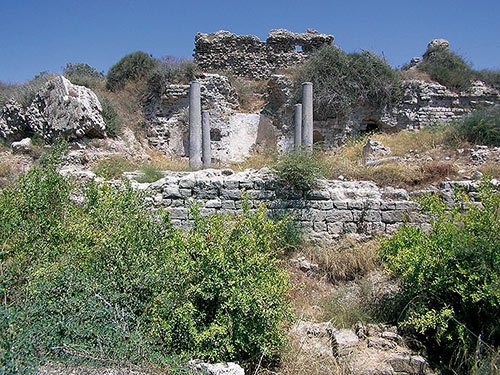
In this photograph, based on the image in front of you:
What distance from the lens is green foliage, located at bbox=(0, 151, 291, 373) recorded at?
2766 millimetres

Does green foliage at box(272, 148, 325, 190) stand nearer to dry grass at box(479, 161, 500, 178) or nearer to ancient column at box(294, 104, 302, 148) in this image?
dry grass at box(479, 161, 500, 178)

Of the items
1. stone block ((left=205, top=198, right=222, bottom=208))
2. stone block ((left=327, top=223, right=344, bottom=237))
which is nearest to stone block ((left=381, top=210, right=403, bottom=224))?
stone block ((left=327, top=223, right=344, bottom=237))

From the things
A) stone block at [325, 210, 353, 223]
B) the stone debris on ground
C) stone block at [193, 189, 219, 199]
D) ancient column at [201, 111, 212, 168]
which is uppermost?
ancient column at [201, 111, 212, 168]

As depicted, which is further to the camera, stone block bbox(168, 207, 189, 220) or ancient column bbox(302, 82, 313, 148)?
ancient column bbox(302, 82, 313, 148)

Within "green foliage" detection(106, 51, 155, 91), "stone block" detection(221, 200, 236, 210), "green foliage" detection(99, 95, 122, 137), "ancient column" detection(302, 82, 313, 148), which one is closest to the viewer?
"stone block" detection(221, 200, 236, 210)

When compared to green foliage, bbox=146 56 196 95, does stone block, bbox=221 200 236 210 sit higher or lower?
lower

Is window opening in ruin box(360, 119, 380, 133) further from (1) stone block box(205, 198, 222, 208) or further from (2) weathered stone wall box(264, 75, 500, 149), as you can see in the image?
(1) stone block box(205, 198, 222, 208)

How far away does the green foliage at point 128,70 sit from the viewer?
1753cm

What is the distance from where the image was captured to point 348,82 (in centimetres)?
1595

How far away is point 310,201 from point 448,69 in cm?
1410

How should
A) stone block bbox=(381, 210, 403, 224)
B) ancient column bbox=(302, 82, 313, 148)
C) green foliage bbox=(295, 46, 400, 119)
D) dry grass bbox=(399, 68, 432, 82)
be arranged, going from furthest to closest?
dry grass bbox=(399, 68, 432, 82) < green foliage bbox=(295, 46, 400, 119) < ancient column bbox=(302, 82, 313, 148) < stone block bbox=(381, 210, 403, 224)

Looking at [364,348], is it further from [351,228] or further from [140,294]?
[351,228]

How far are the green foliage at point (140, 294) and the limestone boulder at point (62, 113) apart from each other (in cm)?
731

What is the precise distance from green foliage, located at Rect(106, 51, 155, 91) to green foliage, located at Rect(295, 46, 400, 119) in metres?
7.69
